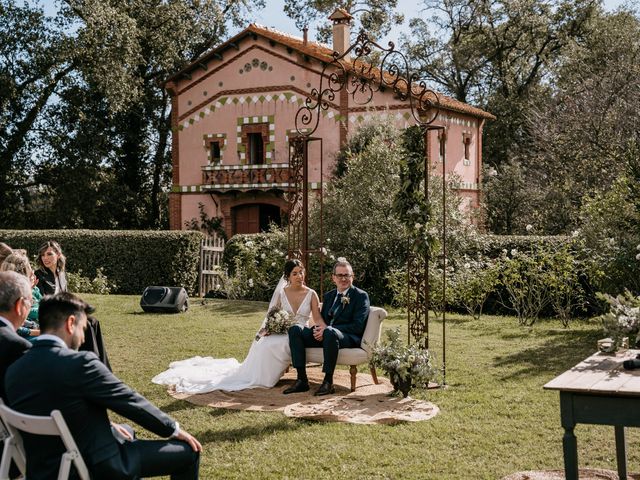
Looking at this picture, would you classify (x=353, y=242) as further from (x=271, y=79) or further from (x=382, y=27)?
(x=382, y=27)

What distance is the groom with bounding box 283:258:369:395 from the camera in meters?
8.38

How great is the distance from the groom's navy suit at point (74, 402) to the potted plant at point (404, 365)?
439 cm

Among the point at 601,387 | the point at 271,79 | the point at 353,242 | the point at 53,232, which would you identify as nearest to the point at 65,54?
the point at 271,79

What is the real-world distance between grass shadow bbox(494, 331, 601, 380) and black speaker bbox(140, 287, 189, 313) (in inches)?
287

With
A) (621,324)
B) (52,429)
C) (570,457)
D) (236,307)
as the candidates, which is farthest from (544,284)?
(52,429)

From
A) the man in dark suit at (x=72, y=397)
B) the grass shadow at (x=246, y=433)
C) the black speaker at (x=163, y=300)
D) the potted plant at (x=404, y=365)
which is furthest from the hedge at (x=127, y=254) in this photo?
the man in dark suit at (x=72, y=397)

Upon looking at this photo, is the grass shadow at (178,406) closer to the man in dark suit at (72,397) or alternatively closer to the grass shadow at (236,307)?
the man in dark suit at (72,397)

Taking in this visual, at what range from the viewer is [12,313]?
4484 millimetres

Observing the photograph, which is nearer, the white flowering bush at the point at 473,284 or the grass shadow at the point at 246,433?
the grass shadow at the point at 246,433

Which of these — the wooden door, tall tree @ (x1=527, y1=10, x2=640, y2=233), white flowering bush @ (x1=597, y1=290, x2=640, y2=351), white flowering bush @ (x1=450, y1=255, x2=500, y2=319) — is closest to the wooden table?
white flowering bush @ (x1=597, y1=290, x2=640, y2=351)

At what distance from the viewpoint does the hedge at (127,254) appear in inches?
779

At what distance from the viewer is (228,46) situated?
26953mm

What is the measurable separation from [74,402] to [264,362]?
521 cm

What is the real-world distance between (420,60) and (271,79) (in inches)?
499
